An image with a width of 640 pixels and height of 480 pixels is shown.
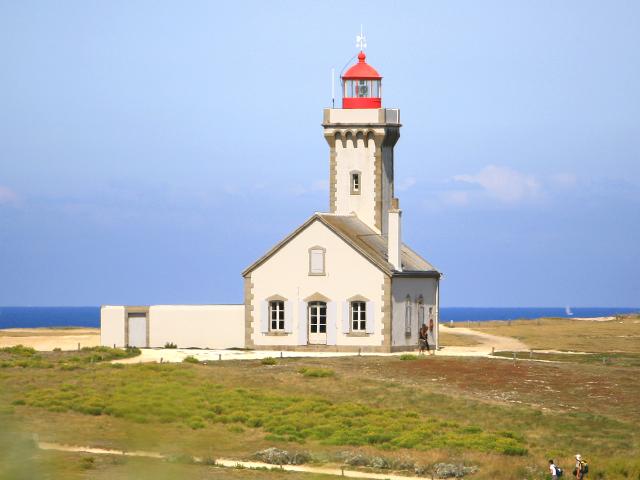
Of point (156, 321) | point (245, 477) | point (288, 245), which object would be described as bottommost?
point (245, 477)

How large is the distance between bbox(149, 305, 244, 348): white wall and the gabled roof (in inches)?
98.2

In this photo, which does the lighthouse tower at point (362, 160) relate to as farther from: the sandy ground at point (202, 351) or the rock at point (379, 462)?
the rock at point (379, 462)

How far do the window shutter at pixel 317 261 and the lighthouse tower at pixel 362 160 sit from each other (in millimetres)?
Answer: 4119

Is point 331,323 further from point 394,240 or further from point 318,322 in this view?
point 394,240

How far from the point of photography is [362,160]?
174ft

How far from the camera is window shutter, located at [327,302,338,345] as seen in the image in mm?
48812

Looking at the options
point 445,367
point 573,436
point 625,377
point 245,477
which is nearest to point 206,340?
point 445,367

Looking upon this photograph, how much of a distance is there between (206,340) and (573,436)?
23.1 m

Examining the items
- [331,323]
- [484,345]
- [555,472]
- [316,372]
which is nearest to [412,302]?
[331,323]

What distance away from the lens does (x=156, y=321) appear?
51.0 metres

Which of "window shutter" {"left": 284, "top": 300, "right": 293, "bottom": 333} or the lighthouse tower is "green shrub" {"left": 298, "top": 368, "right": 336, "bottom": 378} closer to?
"window shutter" {"left": 284, "top": 300, "right": 293, "bottom": 333}

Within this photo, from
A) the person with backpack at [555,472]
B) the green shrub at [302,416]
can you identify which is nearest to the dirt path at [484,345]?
the green shrub at [302,416]

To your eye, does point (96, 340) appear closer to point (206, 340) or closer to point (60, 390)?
point (206, 340)

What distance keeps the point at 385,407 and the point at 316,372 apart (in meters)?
5.06
